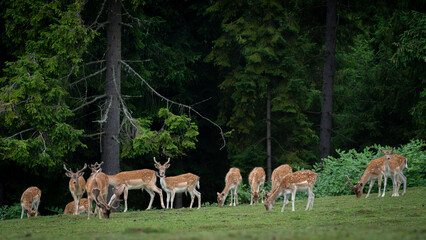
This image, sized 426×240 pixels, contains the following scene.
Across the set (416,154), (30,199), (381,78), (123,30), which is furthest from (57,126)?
(381,78)

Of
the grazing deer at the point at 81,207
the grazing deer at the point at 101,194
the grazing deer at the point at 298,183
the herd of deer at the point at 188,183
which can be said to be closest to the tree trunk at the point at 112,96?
the grazing deer at the point at 81,207

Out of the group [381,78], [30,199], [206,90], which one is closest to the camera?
[30,199]

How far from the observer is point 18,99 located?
65.2 ft

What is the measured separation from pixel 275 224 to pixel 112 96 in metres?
11.0

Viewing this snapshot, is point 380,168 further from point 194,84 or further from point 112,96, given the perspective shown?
point 194,84

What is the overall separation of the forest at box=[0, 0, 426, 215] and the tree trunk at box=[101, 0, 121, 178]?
0.04 m

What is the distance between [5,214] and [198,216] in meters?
10.2

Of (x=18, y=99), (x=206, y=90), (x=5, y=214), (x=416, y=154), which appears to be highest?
(x=206, y=90)

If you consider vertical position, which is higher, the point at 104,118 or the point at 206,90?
the point at 206,90

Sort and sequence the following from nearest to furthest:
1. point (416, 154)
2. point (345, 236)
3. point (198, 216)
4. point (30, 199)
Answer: point (345, 236), point (198, 216), point (30, 199), point (416, 154)

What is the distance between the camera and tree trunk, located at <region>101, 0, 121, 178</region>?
20.6 metres

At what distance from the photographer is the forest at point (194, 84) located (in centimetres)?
2034

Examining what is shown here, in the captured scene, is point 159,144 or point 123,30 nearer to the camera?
point 159,144

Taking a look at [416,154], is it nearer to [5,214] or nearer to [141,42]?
[141,42]
